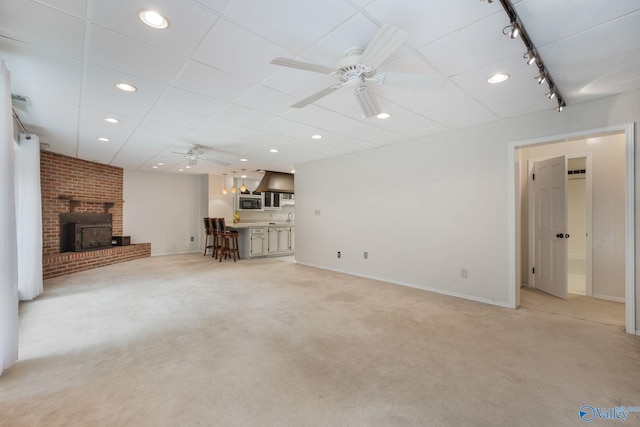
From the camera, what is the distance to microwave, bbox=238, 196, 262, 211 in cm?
923

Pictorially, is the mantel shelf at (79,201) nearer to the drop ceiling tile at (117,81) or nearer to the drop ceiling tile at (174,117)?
the drop ceiling tile at (174,117)

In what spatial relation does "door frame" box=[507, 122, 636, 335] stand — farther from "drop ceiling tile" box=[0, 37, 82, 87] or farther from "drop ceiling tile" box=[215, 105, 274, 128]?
"drop ceiling tile" box=[0, 37, 82, 87]

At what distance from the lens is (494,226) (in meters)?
3.80

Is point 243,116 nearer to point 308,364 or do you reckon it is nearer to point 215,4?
point 215,4

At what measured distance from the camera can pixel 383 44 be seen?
66.1 inches

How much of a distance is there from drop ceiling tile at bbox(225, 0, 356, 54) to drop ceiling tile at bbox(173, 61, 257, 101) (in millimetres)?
705

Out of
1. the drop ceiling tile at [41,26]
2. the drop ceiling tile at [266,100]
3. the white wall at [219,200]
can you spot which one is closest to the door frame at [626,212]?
the drop ceiling tile at [266,100]

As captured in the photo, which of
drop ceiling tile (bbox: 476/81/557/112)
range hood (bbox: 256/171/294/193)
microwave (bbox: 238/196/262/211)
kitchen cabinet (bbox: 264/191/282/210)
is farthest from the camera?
kitchen cabinet (bbox: 264/191/282/210)

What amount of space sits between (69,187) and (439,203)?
760 centimetres

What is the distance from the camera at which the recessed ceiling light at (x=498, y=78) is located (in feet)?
8.23

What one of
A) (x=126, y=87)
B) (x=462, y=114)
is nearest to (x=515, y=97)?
(x=462, y=114)

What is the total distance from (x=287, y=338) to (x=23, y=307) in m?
3.68

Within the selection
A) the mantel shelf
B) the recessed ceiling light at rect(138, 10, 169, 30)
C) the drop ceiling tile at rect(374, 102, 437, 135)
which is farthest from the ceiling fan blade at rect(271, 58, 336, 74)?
the mantel shelf

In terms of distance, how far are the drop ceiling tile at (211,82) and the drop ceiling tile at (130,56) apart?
10 centimetres
